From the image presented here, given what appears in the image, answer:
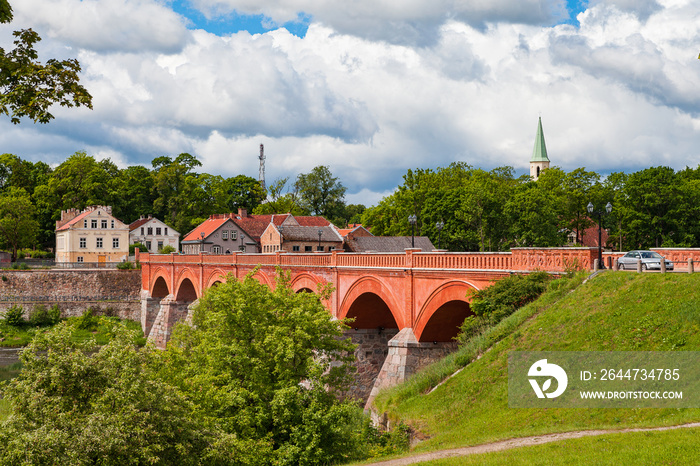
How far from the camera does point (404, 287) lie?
2833cm

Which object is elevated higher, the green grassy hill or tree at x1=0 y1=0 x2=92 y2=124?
tree at x1=0 y1=0 x2=92 y2=124

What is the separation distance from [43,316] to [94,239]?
1918cm

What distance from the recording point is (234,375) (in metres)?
21.3

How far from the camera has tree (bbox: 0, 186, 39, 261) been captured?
82.7m

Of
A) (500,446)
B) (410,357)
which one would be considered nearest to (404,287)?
(410,357)

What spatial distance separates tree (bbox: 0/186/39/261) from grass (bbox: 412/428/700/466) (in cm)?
8164

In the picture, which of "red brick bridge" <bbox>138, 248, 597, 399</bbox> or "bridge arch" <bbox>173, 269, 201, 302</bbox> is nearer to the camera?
"red brick bridge" <bbox>138, 248, 597, 399</bbox>

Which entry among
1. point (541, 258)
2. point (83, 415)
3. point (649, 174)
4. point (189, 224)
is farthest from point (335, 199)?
point (83, 415)

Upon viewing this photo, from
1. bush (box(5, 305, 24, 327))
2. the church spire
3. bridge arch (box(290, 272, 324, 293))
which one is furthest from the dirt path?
the church spire

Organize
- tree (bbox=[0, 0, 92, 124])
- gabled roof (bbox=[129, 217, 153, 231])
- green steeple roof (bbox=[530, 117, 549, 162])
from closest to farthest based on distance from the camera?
tree (bbox=[0, 0, 92, 124]) < gabled roof (bbox=[129, 217, 153, 231]) < green steeple roof (bbox=[530, 117, 549, 162])

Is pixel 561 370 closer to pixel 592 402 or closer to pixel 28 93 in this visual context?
pixel 592 402

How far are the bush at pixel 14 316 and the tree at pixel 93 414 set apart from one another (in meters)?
56.9

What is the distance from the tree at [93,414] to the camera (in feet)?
41.6

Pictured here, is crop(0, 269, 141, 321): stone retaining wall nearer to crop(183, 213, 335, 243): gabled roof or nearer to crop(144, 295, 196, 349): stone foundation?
crop(183, 213, 335, 243): gabled roof
